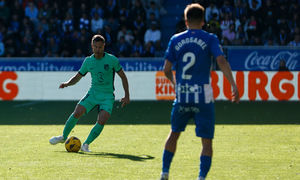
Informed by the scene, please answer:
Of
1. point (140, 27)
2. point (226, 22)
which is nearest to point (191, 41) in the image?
point (226, 22)

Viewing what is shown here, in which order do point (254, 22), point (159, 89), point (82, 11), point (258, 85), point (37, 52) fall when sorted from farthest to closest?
point (82, 11) → point (37, 52) → point (254, 22) → point (159, 89) → point (258, 85)

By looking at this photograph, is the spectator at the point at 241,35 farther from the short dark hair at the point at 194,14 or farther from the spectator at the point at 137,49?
the short dark hair at the point at 194,14

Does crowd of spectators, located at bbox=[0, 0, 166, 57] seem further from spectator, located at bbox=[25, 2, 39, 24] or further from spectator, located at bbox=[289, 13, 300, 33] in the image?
spectator, located at bbox=[289, 13, 300, 33]

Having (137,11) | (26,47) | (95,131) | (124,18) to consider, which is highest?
(137,11)

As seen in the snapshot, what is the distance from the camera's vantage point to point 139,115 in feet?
49.1

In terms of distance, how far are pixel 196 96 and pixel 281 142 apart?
14.7ft

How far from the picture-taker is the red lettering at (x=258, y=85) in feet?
54.9

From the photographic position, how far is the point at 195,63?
229 inches

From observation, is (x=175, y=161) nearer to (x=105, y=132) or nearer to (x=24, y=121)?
(x=105, y=132)

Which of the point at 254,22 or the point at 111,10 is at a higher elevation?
the point at 111,10

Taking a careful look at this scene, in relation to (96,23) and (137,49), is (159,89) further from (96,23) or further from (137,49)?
(96,23)

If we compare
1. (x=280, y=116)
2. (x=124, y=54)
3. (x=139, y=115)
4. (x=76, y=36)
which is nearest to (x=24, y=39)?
(x=76, y=36)

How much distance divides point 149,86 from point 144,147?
8.18 m

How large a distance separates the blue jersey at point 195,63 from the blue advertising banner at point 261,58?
532 inches
